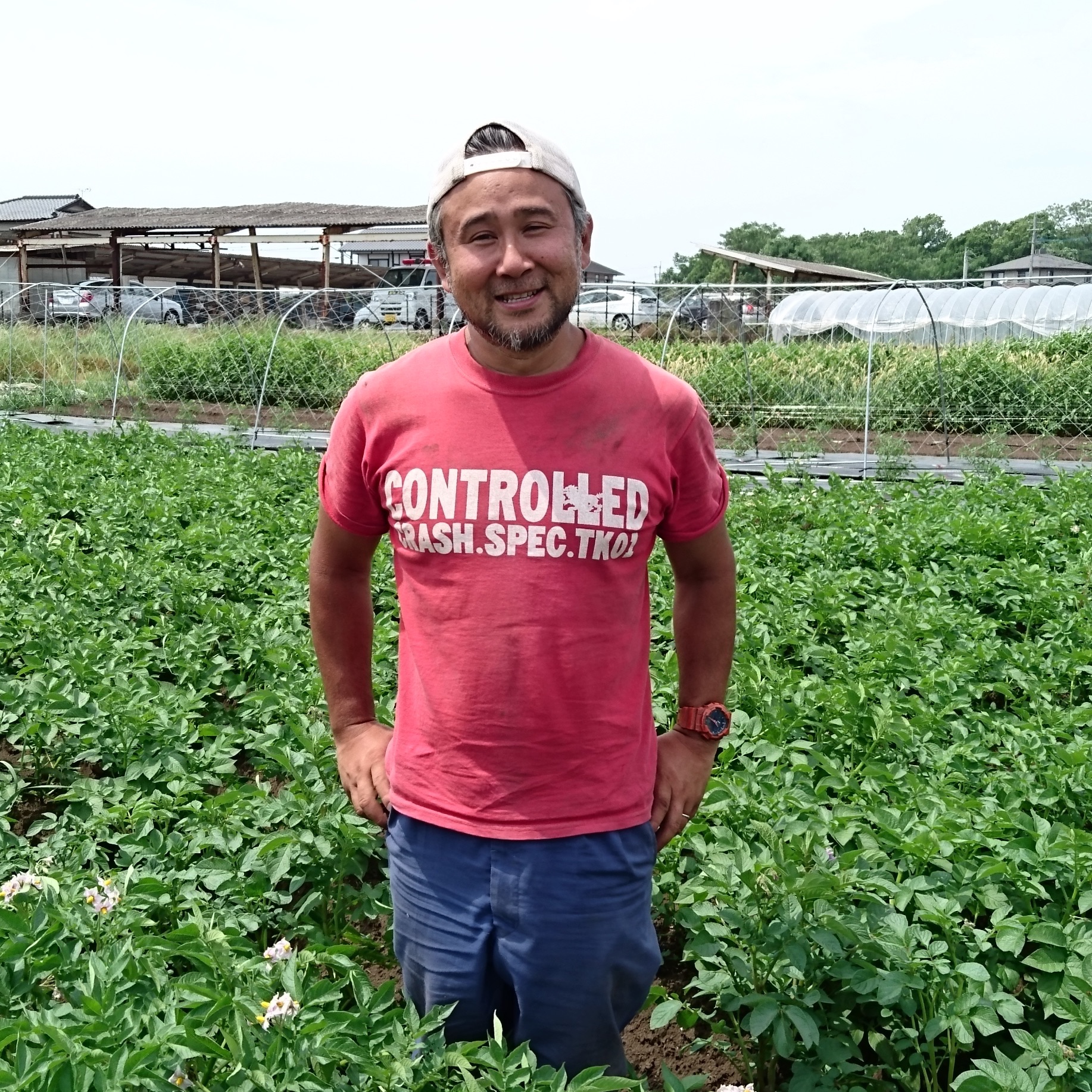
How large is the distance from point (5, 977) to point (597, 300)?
2591 centimetres

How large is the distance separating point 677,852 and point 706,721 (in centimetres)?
89

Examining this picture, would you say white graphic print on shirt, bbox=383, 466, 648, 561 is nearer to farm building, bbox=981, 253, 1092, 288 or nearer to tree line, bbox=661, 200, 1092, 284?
farm building, bbox=981, 253, 1092, 288

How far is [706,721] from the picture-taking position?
204cm

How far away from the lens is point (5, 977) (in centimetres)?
201

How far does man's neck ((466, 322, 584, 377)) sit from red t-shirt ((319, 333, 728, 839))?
2cm

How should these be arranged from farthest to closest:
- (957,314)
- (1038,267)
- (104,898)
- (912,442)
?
(1038,267), (957,314), (912,442), (104,898)

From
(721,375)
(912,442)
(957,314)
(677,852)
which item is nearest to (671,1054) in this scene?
(677,852)

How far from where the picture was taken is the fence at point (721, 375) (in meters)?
12.8

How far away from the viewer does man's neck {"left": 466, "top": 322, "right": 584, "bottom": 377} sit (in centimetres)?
178

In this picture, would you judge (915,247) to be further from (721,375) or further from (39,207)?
(721,375)

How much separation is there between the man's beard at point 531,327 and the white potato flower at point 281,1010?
39.3 inches

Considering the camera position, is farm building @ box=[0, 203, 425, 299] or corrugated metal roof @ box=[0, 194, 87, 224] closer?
farm building @ box=[0, 203, 425, 299]

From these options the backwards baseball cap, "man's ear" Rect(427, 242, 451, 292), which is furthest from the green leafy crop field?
the backwards baseball cap

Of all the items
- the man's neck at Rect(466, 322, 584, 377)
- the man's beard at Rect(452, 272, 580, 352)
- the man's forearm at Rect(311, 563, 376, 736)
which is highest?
the man's beard at Rect(452, 272, 580, 352)
